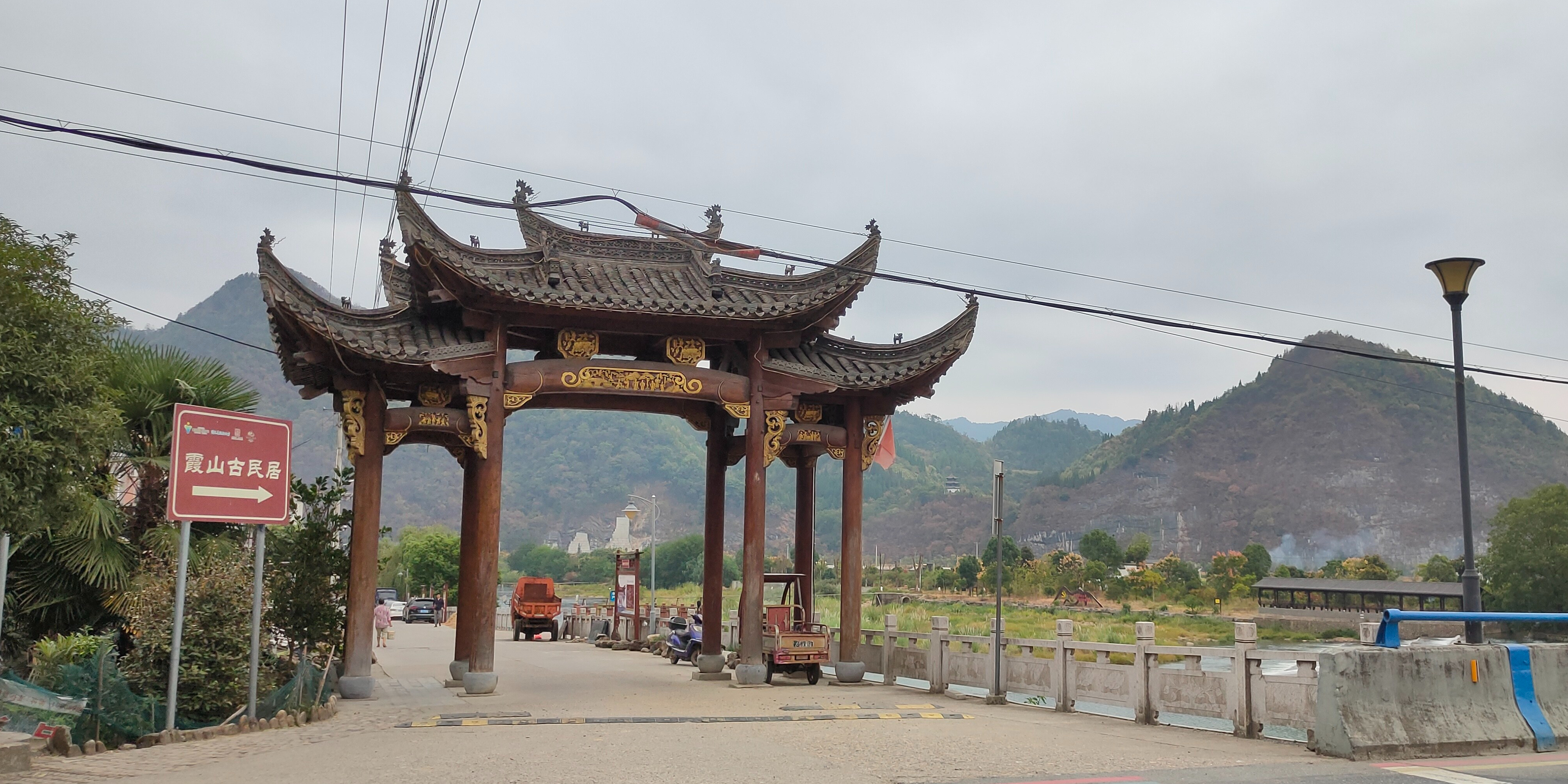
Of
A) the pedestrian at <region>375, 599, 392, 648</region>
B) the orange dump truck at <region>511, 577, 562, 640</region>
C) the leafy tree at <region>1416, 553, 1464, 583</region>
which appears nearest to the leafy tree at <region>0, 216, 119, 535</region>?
the pedestrian at <region>375, 599, 392, 648</region>

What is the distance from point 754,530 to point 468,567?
501 cm

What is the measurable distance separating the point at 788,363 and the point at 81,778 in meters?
11.1

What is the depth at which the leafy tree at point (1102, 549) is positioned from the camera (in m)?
90.4

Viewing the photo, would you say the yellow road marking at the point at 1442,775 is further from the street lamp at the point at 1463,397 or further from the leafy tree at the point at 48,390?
the leafy tree at the point at 48,390

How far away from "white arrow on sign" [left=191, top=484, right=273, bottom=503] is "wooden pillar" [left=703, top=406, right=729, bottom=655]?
809 centimetres

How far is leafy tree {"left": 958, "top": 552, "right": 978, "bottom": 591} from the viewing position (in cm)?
9169

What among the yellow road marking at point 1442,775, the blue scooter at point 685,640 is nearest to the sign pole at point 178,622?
the yellow road marking at point 1442,775

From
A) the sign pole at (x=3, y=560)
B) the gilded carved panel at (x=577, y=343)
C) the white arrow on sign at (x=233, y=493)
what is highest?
the gilded carved panel at (x=577, y=343)

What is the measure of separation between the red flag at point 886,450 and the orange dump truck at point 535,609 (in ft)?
61.8

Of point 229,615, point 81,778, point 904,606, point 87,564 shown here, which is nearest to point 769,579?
point 229,615

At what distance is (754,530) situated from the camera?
681 inches

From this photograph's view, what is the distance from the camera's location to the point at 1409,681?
10.9 metres

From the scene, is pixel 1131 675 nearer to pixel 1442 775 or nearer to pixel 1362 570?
pixel 1442 775

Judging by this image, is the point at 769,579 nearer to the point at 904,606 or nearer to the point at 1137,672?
the point at 1137,672
